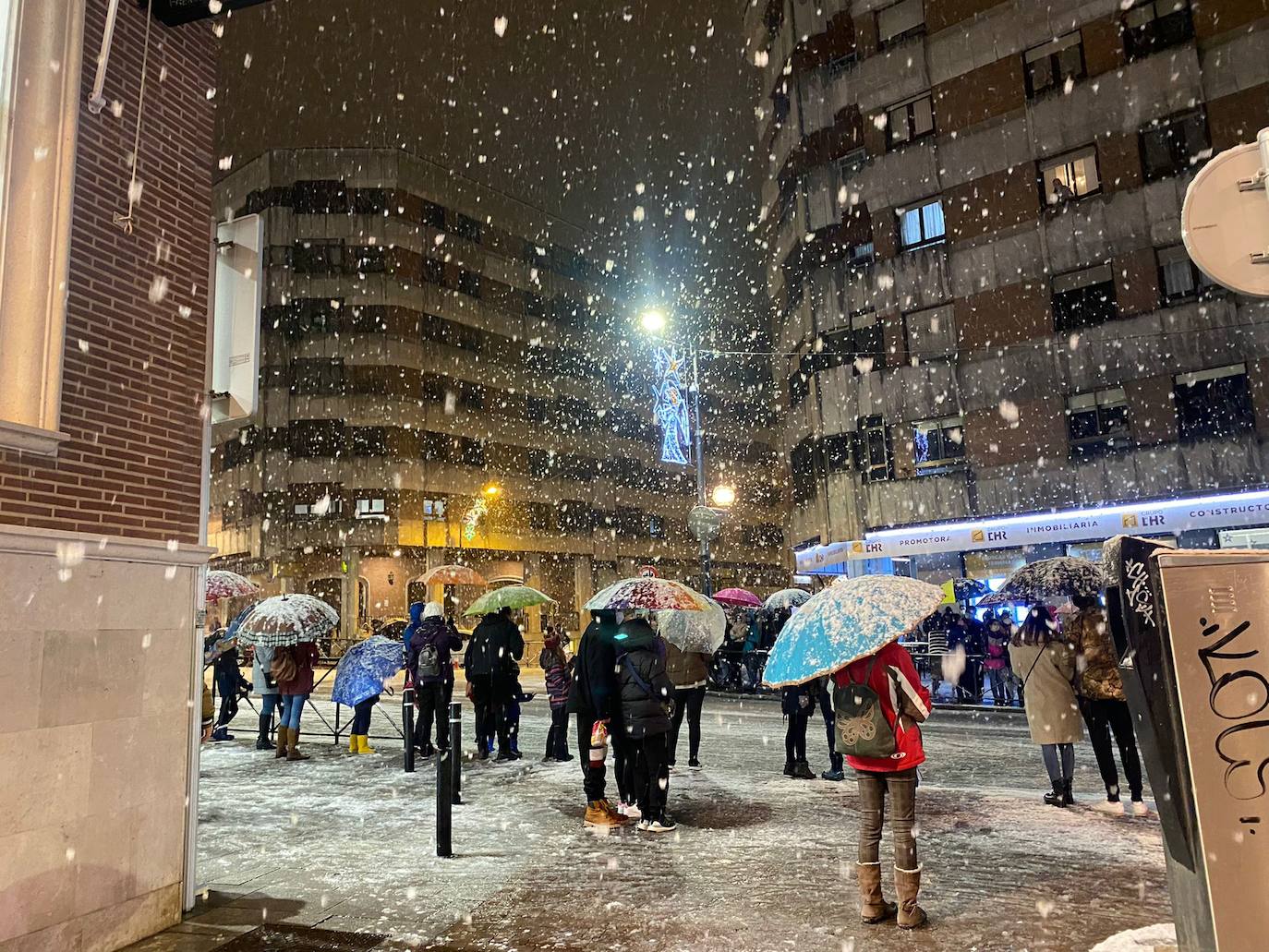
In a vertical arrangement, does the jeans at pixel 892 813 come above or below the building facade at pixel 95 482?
below

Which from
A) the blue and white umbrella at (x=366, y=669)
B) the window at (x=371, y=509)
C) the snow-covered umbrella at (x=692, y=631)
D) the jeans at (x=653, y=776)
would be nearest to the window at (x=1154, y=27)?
the snow-covered umbrella at (x=692, y=631)

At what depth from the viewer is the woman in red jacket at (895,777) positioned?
197 inches

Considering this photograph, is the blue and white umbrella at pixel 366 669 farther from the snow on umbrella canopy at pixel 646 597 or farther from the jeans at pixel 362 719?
the snow on umbrella canopy at pixel 646 597

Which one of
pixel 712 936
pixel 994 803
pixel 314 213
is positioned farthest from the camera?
pixel 314 213

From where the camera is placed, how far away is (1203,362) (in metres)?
20.7

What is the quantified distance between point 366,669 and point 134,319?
7.05m

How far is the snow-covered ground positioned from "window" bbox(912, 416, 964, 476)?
1541 centimetres

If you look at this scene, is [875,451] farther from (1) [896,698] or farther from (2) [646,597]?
(1) [896,698]

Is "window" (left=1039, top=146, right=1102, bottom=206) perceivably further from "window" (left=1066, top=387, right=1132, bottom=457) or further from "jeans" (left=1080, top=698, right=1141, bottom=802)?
"jeans" (left=1080, top=698, right=1141, bottom=802)

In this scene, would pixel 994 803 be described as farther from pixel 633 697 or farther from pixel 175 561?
pixel 175 561

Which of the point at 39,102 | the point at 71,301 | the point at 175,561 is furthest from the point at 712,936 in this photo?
the point at 39,102

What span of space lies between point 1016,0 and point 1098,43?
2.68 m

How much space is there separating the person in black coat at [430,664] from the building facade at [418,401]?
102ft

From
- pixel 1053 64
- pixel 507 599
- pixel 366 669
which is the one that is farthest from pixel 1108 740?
pixel 1053 64
